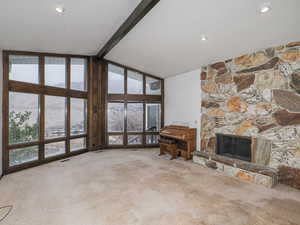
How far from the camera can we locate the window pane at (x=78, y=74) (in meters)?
4.98

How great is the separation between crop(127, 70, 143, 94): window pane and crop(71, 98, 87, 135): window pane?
1.83 meters

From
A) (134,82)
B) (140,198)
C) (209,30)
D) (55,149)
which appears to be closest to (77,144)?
(55,149)

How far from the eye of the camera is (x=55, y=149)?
4512mm

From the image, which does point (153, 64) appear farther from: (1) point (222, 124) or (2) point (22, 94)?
(2) point (22, 94)

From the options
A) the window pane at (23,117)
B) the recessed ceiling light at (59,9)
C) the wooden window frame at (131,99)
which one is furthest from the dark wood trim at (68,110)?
the recessed ceiling light at (59,9)

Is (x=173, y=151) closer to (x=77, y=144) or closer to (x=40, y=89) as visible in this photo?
(x=77, y=144)

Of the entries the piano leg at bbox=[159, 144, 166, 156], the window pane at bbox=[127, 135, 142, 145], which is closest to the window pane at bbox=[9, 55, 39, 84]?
the window pane at bbox=[127, 135, 142, 145]

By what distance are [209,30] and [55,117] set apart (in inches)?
190

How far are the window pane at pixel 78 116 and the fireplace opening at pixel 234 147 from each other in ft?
15.0

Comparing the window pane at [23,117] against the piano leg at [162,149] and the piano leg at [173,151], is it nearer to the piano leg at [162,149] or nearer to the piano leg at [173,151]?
the piano leg at [162,149]

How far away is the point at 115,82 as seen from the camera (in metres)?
5.84

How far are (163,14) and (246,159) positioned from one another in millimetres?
3917

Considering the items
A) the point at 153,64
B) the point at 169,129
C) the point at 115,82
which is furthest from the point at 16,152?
the point at 153,64

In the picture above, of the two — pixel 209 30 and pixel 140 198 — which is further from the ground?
pixel 209 30
